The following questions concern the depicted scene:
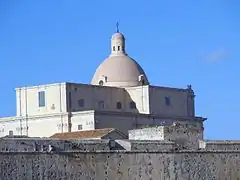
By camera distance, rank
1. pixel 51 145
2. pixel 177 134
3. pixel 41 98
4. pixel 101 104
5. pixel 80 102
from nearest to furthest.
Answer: pixel 51 145
pixel 177 134
pixel 80 102
pixel 41 98
pixel 101 104

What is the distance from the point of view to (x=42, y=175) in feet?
104

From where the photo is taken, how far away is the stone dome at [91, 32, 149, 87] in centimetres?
5934

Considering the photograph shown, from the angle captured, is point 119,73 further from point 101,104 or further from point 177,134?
point 177,134

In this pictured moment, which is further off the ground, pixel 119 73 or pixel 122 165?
pixel 119 73

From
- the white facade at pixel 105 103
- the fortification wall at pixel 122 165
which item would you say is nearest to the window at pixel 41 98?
the white facade at pixel 105 103

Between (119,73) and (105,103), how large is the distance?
2722mm

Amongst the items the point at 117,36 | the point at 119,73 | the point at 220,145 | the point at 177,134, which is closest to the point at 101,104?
the point at 119,73

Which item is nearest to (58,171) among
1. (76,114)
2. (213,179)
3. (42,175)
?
(42,175)

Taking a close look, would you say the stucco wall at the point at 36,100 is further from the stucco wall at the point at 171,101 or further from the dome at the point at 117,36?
the dome at the point at 117,36

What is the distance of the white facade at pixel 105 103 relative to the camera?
5528 centimetres

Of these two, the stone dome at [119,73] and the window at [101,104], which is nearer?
the window at [101,104]

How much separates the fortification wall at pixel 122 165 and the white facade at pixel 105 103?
15.3m

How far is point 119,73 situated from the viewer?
196ft

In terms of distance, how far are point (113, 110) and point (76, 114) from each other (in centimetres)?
358
